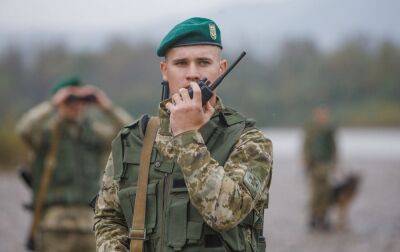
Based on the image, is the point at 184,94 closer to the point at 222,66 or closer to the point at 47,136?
the point at 222,66

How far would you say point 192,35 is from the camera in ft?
10.3

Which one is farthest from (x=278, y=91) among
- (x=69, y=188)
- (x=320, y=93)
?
(x=69, y=188)

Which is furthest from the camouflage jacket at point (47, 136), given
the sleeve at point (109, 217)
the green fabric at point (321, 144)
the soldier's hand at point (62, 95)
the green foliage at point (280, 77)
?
the green foliage at point (280, 77)

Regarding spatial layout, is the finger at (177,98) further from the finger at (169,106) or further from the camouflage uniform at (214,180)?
the camouflage uniform at (214,180)

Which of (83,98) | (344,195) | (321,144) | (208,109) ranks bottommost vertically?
(344,195)

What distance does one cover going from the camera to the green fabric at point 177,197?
2.94 metres

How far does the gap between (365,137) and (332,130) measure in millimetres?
25002

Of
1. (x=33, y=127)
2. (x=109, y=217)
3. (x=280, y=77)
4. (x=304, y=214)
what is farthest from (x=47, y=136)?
(x=280, y=77)

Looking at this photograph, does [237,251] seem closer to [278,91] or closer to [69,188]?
[69,188]

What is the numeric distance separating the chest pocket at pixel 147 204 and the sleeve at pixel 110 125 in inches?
145

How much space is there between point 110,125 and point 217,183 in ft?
14.2

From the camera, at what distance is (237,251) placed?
2938mm

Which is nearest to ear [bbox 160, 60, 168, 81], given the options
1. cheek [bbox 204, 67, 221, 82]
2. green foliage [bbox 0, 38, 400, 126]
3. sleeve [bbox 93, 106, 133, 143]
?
cheek [bbox 204, 67, 221, 82]

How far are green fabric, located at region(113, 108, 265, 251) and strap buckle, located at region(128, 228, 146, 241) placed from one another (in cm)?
3
